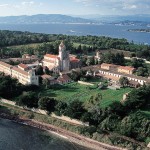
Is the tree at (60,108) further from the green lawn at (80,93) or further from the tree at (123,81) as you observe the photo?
the tree at (123,81)

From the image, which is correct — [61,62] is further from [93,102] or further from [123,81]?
[93,102]

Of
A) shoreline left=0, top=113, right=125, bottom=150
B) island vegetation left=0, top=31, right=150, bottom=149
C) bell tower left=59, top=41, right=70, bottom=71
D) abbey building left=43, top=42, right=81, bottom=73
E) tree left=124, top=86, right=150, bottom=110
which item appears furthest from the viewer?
bell tower left=59, top=41, right=70, bottom=71

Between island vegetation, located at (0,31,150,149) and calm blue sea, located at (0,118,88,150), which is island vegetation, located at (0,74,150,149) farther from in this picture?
calm blue sea, located at (0,118,88,150)

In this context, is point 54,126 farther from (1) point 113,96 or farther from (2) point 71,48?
(2) point 71,48

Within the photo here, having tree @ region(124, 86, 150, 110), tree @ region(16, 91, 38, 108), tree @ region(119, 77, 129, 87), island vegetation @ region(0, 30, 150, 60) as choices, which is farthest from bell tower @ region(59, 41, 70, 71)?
tree @ region(124, 86, 150, 110)

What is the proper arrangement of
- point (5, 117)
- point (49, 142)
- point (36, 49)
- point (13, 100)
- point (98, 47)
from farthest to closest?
1. point (98, 47)
2. point (36, 49)
3. point (13, 100)
4. point (5, 117)
5. point (49, 142)

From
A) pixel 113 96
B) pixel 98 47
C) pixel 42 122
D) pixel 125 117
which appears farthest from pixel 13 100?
pixel 98 47

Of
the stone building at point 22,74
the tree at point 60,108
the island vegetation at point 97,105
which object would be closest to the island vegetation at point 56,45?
the stone building at point 22,74
